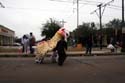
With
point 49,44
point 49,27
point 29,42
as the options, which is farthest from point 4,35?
point 49,44

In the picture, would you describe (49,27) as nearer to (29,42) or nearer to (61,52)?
(29,42)

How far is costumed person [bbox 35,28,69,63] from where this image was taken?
17.5 meters

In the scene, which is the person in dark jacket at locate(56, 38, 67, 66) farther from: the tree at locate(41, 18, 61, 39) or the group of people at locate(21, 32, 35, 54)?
the tree at locate(41, 18, 61, 39)

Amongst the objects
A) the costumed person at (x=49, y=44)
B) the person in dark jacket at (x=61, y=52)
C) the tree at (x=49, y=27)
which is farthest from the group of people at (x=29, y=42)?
the tree at (x=49, y=27)

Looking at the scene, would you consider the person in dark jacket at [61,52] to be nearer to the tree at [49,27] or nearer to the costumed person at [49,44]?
the costumed person at [49,44]

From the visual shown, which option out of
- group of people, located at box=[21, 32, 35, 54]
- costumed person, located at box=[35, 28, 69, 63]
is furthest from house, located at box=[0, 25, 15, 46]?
costumed person, located at box=[35, 28, 69, 63]

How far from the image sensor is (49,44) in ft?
58.6

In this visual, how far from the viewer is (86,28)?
346ft

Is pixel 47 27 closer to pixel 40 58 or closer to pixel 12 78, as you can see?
pixel 40 58

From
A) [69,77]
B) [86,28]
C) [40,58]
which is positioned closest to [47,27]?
[86,28]

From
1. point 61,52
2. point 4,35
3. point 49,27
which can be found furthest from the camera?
point 49,27

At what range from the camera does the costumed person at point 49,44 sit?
17.5 m

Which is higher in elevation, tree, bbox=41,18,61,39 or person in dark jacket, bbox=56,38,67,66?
tree, bbox=41,18,61,39

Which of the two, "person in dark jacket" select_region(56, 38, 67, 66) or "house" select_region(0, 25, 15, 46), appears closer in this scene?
"person in dark jacket" select_region(56, 38, 67, 66)
